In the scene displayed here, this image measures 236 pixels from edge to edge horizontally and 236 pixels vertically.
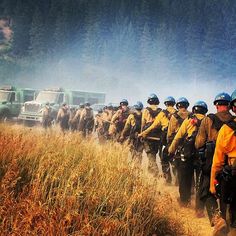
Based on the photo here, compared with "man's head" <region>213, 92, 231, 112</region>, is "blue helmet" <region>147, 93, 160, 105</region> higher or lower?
lower

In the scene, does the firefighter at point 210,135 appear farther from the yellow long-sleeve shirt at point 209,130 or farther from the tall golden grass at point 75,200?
the tall golden grass at point 75,200

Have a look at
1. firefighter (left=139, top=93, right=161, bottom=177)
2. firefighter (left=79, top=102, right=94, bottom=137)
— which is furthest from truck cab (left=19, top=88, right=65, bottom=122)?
firefighter (left=139, top=93, right=161, bottom=177)

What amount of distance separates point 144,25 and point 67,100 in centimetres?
5910

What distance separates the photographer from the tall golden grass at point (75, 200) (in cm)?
421

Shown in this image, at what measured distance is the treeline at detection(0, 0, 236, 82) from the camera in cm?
6775

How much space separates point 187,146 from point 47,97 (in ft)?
58.4

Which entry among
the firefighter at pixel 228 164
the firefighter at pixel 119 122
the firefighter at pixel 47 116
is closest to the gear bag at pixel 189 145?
the firefighter at pixel 228 164

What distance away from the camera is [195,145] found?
7219 millimetres

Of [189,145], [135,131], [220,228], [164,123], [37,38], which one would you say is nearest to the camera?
[220,228]

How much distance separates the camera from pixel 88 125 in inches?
703

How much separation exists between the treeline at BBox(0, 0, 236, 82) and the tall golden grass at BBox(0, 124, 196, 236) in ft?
196

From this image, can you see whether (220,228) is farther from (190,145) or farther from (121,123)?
(121,123)

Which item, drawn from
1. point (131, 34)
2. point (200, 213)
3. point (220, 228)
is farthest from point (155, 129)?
point (131, 34)

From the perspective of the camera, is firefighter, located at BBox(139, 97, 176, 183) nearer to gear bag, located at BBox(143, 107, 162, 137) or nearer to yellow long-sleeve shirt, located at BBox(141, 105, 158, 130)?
gear bag, located at BBox(143, 107, 162, 137)
